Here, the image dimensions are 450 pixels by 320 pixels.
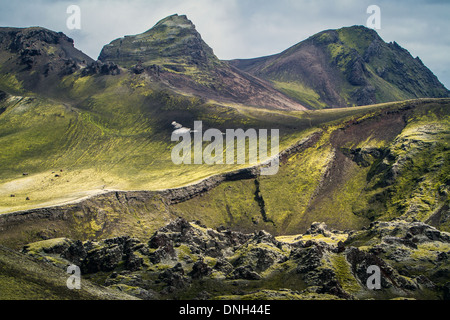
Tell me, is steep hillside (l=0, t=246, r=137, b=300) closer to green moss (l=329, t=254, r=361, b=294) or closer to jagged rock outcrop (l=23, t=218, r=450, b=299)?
jagged rock outcrop (l=23, t=218, r=450, b=299)

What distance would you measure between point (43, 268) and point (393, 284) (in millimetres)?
87341

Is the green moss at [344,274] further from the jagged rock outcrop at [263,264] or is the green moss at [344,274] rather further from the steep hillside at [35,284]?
the steep hillside at [35,284]

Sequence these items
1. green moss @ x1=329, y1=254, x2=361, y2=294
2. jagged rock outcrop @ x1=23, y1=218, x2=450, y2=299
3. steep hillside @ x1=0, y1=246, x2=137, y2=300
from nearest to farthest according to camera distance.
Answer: steep hillside @ x1=0, y1=246, x2=137, y2=300 < green moss @ x1=329, y1=254, x2=361, y2=294 < jagged rock outcrop @ x1=23, y1=218, x2=450, y2=299

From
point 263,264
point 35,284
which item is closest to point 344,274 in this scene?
point 263,264

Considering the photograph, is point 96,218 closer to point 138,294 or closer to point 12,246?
point 12,246

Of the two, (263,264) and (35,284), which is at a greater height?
(263,264)

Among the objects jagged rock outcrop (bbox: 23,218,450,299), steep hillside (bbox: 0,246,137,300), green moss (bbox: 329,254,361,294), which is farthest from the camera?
jagged rock outcrop (bbox: 23,218,450,299)

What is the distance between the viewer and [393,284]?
112 metres

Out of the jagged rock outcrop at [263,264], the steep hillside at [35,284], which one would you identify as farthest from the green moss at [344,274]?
the steep hillside at [35,284]

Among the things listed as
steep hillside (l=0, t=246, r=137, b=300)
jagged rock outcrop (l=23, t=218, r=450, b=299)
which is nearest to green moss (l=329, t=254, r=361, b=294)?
jagged rock outcrop (l=23, t=218, r=450, b=299)

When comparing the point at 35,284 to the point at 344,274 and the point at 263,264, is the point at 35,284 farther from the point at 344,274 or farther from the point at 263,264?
the point at 344,274

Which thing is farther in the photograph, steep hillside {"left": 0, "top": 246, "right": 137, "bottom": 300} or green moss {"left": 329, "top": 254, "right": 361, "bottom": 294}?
green moss {"left": 329, "top": 254, "right": 361, "bottom": 294}
